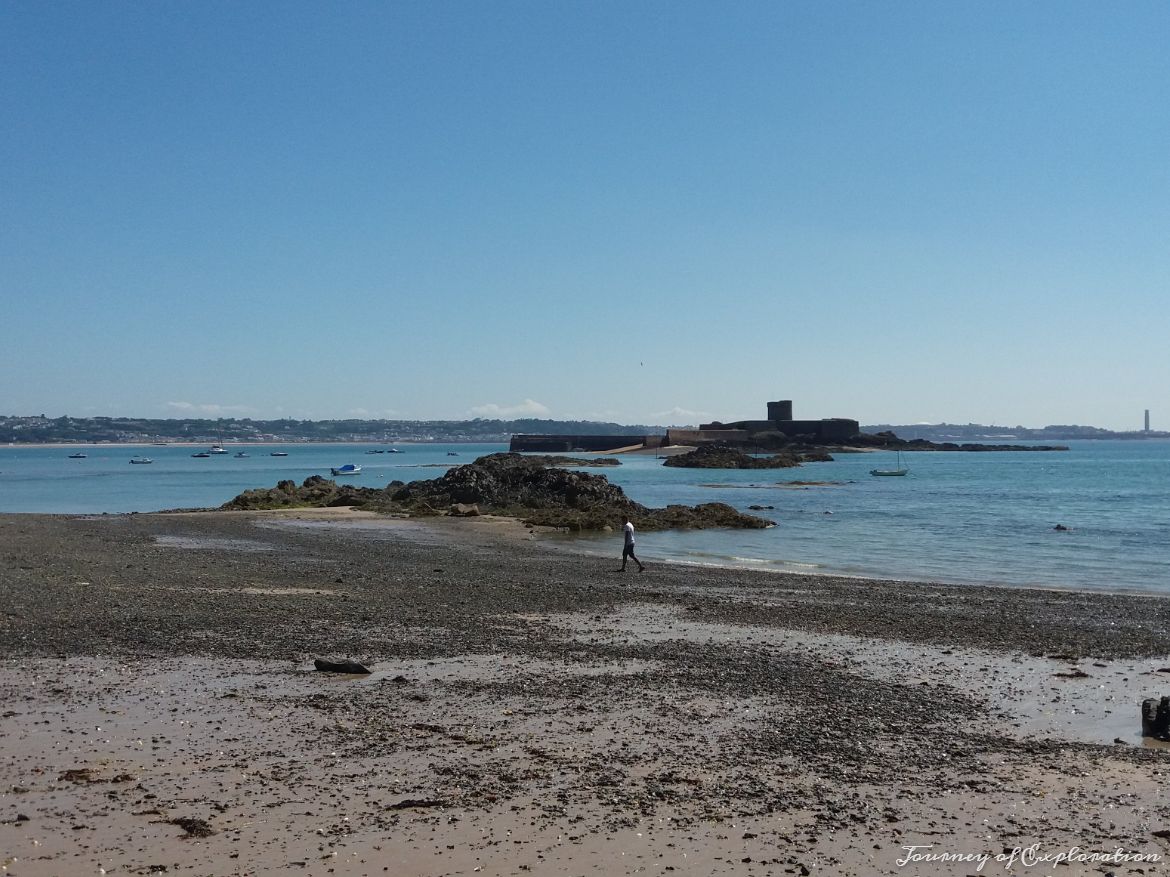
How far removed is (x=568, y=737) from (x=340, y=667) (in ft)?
12.6

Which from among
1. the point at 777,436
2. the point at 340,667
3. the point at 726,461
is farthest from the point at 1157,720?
the point at 777,436

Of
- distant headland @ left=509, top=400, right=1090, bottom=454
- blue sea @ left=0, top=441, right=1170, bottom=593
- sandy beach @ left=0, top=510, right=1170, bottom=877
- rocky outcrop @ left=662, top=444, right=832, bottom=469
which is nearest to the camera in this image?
sandy beach @ left=0, top=510, right=1170, bottom=877

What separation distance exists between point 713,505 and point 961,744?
110ft

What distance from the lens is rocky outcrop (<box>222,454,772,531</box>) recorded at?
135 ft

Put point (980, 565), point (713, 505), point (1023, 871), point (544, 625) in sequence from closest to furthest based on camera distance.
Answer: point (1023, 871)
point (544, 625)
point (980, 565)
point (713, 505)

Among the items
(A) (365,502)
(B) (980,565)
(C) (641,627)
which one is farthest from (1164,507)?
(C) (641,627)

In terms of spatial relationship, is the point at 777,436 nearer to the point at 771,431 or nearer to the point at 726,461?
the point at 771,431

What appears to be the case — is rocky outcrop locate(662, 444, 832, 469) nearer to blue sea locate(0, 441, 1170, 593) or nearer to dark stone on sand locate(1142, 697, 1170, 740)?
blue sea locate(0, 441, 1170, 593)

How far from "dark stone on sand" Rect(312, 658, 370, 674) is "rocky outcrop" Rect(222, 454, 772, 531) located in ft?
91.1

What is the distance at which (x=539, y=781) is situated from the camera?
8.13 m

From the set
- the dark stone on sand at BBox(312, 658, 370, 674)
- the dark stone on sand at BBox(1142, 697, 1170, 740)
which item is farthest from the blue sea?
the dark stone on sand at BBox(312, 658, 370, 674)

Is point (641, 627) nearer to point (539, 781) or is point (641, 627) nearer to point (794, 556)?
point (539, 781)

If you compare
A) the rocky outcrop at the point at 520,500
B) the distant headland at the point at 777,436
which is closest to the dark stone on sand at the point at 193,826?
the rocky outcrop at the point at 520,500

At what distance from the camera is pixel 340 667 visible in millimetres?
12070
